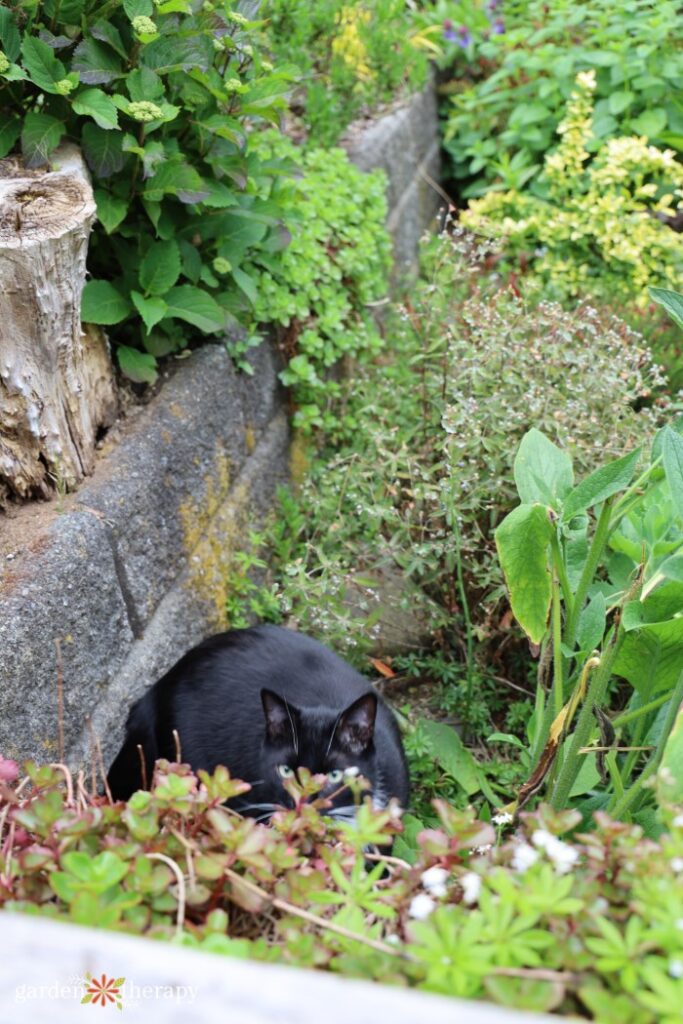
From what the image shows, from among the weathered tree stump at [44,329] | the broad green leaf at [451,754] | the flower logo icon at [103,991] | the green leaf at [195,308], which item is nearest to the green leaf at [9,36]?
the weathered tree stump at [44,329]

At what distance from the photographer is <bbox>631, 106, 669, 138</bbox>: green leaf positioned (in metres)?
4.47

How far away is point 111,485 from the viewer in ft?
8.49

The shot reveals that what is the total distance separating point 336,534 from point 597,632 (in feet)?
3.90

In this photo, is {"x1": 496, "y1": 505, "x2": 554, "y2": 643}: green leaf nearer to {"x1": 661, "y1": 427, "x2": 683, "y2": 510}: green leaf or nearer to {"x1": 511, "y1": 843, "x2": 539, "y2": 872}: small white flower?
{"x1": 661, "y1": 427, "x2": 683, "y2": 510}: green leaf

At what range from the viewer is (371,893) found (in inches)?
50.7

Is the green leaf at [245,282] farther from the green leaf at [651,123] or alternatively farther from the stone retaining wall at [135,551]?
the green leaf at [651,123]

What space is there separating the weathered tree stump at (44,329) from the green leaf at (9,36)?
0.80 ft

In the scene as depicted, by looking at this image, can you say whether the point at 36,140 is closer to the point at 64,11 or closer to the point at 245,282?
the point at 64,11

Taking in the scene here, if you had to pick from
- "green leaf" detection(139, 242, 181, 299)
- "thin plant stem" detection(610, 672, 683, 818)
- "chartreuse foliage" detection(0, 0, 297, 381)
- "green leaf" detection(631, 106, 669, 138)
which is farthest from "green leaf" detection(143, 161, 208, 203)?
"green leaf" detection(631, 106, 669, 138)

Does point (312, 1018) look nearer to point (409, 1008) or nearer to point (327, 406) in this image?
point (409, 1008)

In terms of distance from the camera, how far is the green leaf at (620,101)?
177 inches

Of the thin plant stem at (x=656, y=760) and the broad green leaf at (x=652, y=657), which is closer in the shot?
the thin plant stem at (x=656, y=760)

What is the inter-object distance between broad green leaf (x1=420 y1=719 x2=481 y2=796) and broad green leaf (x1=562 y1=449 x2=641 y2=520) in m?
1.05

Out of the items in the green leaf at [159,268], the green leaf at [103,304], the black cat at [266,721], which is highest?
the green leaf at [159,268]
